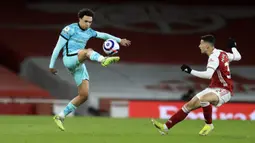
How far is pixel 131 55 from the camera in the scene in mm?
27094

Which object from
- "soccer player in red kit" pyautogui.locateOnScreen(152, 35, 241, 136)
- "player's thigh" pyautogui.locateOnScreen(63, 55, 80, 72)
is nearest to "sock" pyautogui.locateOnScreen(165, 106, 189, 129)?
"soccer player in red kit" pyautogui.locateOnScreen(152, 35, 241, 136)

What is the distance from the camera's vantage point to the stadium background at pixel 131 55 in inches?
819

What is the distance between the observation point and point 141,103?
793 inches

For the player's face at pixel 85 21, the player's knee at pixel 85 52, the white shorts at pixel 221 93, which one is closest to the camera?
the white shorts at pixel 221 93

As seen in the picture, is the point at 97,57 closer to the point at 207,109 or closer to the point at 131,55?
the point at 207,109

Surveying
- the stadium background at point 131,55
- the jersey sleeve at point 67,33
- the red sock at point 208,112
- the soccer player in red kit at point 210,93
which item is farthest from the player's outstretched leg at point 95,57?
the stadium background at point 131,55

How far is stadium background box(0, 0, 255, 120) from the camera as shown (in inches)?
819

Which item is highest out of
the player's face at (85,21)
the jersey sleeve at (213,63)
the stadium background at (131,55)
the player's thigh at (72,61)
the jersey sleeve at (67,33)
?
the player's face at (85,21)

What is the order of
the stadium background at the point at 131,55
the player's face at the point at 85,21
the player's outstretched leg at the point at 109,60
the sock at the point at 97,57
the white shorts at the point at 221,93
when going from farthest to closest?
1. the stadium background at the point at 131,55
2. the player's face at the point at 85,21
3. the white shorts at the point at 221,93
4. the sock at the point at 97,57
5. the player's outstretched leg at the point at 109,60

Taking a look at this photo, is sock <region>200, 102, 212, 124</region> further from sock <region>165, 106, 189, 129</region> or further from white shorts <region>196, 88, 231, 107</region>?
sock <region>165, 106, 189, 129</region>

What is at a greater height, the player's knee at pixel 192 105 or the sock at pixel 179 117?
the player's knee at pixel 192 105

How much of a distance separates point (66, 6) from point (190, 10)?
17.3ft

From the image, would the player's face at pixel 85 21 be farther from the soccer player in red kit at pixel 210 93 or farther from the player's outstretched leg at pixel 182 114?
the player's outstretched leg at pixel 182 114

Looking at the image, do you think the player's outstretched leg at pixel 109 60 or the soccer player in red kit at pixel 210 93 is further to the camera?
the soccer player in red kit at pixel 210 93
